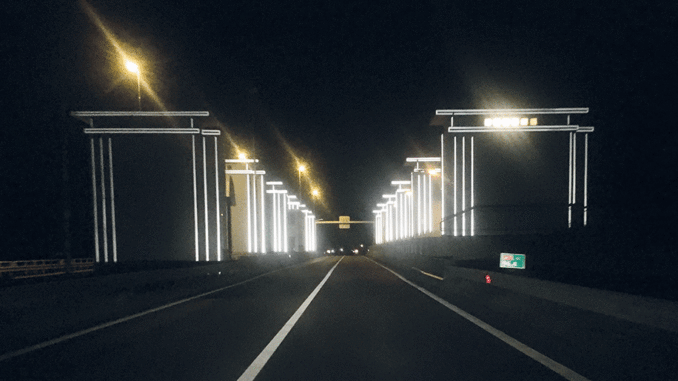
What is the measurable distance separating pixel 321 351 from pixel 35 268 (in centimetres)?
3119

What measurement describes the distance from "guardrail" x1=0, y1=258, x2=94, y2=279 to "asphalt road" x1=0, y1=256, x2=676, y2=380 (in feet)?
60.7

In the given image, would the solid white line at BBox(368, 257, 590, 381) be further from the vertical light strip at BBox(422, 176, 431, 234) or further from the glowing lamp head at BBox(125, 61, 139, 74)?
the vertical light strip at BBox(422, 176, 431, 234)

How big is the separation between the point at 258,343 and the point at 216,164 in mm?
30758

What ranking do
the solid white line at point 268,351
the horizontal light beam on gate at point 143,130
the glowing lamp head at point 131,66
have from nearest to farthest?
the solid white line at point 268,351, the glowing lamp head at point 131,66, the horizontal light beam on gate at point 143,130

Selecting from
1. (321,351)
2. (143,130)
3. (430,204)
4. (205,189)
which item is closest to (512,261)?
(321,351)

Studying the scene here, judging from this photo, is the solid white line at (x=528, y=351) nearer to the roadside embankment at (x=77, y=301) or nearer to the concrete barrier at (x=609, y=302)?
the concrete barrier at (x=609, y=302)

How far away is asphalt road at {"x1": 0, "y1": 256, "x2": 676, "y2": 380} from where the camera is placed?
5.71m

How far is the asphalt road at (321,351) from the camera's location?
18.7 ft

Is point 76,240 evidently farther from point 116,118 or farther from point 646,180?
point 646,180

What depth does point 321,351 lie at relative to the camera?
6.97 metres

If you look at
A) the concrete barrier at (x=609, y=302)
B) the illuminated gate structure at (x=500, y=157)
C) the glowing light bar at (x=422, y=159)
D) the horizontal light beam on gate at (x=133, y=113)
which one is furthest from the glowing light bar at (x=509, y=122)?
the concrete barrier at (x=609, y=302)

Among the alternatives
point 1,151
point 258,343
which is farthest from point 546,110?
point 1,151

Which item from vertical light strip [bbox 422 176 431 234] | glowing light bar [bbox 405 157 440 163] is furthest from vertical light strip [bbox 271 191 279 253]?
vertical light strip [bbox 422 176 431 234]

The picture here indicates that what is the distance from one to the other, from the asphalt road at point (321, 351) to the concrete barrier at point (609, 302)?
0.65 feet
